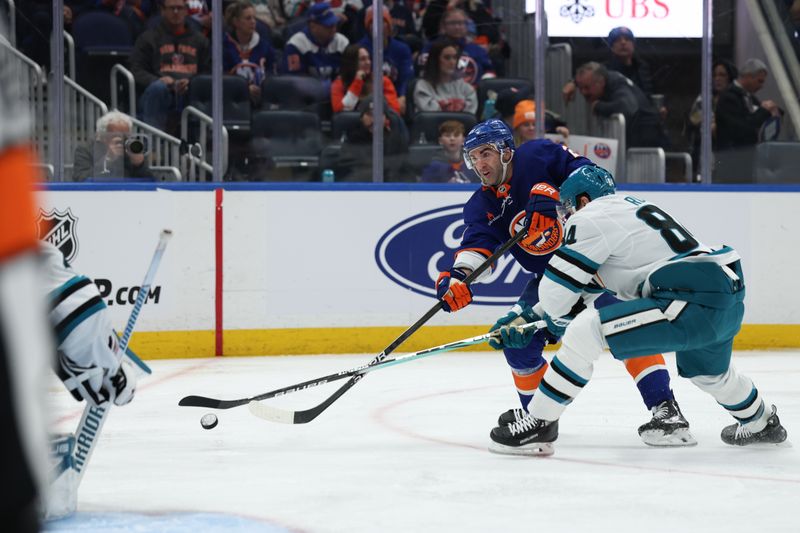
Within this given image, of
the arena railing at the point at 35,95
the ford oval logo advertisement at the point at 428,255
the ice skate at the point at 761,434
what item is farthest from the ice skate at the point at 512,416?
the arena railing at the point at 35,95

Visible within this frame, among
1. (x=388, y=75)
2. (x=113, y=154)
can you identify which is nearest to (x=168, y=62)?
(x=113, y=154)

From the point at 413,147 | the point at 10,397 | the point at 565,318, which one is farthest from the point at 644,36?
the point at 10,397

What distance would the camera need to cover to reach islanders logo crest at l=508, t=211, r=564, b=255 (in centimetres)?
362

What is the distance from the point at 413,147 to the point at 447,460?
3.08m

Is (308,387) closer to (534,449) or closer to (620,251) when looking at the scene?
(534,449)

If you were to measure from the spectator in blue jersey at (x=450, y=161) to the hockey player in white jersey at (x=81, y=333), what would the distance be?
405 cm

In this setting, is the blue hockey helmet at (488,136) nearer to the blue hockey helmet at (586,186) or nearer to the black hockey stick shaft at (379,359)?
the black hockey stick shaft at (379,359)

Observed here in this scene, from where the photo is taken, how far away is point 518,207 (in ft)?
12.2

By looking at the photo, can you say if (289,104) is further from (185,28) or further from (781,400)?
(781,400)

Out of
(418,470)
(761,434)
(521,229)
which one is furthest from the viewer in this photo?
(521,229)

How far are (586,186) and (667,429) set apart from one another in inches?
30.8

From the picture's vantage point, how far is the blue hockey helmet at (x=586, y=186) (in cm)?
323

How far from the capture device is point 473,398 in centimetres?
454

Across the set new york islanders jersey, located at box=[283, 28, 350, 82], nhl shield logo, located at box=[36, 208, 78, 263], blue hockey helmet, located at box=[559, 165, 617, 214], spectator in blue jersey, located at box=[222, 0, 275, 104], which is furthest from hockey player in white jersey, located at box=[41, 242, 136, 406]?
new york islanders jersey, located at box=[283, 28, 350, 82]
